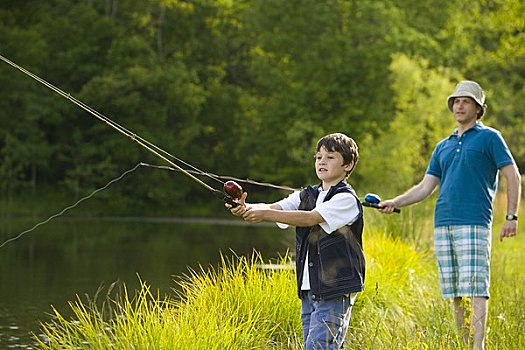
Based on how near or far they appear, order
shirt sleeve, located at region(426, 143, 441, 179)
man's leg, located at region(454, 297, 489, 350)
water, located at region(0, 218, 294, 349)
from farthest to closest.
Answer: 1. water, located at region(0, 218, 294, 349)
2. shirt sleeve, located at region(426, 143, 441, 179)
3. man's leg, located at region(454, 297, 489, 350)

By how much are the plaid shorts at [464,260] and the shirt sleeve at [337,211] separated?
4.01ft

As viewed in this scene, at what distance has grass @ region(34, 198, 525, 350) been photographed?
498 centimetres

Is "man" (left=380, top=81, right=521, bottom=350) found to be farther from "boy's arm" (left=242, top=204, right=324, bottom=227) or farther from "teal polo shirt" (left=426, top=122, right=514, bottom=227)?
"boy's arm" (left=242, top=204, right=324, bottom=227)

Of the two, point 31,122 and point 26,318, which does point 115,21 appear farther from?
point 26,318

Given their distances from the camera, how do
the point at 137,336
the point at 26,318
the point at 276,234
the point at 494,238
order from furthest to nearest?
the point at 276,234 < the point at 494,238 < the point at 26,318 < the point at 137,336

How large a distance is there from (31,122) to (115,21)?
189 inches

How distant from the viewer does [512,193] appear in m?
5.91

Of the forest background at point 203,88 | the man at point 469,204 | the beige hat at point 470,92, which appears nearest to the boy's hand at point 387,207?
the man at point 469,204

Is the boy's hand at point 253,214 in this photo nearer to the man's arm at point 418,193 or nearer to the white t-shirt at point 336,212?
the white t-shirt at point 336,212

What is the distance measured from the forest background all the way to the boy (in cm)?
2615

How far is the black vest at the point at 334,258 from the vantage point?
193 inches

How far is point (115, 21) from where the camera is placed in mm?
35406

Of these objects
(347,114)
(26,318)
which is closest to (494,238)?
(26,318)

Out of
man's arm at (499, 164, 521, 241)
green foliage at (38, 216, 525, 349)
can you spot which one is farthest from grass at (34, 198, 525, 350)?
man's arm at (499, 164, 521, 241)
